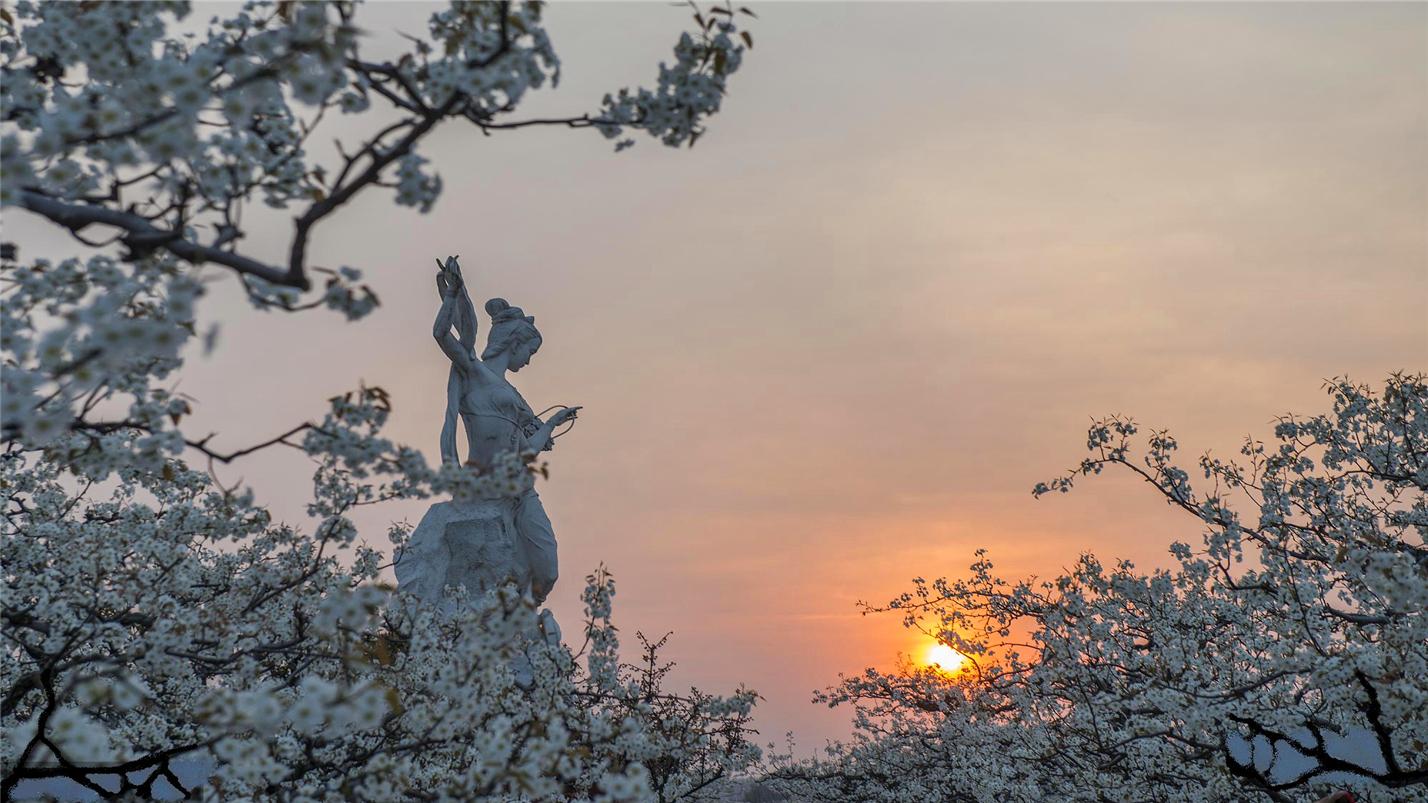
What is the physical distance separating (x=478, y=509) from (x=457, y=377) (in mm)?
1655

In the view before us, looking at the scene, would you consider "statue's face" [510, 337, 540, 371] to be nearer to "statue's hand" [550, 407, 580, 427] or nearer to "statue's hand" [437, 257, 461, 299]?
"statue's hand" [550, 407, 580, 427]

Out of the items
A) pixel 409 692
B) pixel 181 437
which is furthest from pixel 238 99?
pixel 409 692

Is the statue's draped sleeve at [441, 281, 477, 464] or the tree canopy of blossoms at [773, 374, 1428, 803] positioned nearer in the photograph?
the tree canopy of blossoms at [773, 374, 1428, 803]

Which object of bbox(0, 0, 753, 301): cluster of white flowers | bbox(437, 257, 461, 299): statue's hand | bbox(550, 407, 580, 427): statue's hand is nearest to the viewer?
bbox(0, 0, 753, 301): cluster of white flowers

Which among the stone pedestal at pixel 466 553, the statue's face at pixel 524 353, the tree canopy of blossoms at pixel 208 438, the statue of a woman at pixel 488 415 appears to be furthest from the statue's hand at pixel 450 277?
the tree canopy of blossoms at pixel 208 438

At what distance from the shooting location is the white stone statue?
465 inches

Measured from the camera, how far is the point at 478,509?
469 inches

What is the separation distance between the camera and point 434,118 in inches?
137

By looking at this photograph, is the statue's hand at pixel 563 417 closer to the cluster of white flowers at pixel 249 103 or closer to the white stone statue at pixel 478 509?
the white stone statue at pixel 478 509

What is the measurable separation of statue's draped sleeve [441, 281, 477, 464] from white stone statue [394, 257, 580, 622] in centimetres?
1

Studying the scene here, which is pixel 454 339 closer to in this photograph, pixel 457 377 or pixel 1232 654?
pixel 457 377

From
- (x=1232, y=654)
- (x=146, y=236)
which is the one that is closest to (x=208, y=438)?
(x=146, y=236)

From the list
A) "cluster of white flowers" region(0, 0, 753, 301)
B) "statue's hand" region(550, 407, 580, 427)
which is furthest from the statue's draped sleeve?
"cluster of white flowers" region(0, 0, 753, 301)

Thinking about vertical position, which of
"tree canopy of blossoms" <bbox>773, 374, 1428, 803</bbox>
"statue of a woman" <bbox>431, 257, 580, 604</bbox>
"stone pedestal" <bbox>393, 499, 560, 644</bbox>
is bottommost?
"tree canopy of blossoms" <bbox>773, 374, 1428, 803</bbox>
